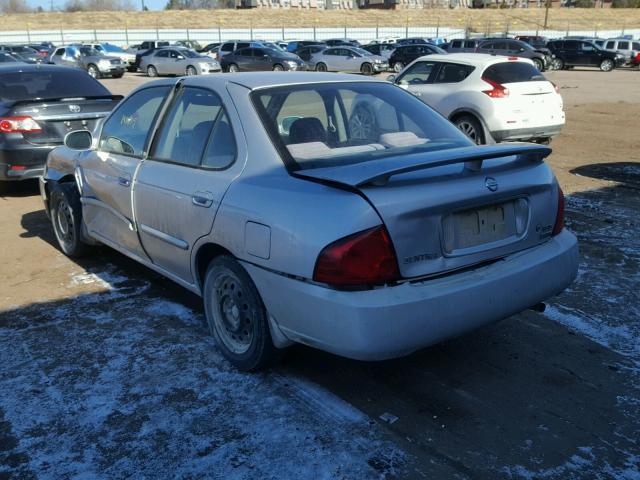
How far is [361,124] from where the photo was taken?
13.0 feet

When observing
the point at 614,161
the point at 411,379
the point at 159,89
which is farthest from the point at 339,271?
the point at 614,161

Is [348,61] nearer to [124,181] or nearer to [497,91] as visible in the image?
[497,91]

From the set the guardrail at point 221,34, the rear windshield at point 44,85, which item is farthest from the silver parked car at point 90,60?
the rear windshield at point 44,85

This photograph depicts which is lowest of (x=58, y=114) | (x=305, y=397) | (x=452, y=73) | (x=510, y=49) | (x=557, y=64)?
(x=305, y=397)

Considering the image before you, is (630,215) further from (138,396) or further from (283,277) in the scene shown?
(138,396)

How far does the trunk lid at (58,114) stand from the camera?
295 inches

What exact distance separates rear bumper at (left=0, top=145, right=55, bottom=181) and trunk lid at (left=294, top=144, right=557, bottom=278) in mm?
5408

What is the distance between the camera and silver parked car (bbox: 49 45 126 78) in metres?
33.4

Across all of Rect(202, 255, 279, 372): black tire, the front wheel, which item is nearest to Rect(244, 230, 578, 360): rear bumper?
Rect(202, 255, 279, 372): black tire

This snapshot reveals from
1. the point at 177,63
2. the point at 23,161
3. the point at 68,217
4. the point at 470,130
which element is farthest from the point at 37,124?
the point at 177,63

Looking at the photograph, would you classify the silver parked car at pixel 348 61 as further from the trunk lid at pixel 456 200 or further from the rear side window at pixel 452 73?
the trunk lid at pixel 456 200

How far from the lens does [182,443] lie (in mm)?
3004

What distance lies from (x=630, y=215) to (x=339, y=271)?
4.99 meters

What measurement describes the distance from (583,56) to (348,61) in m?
14.2
